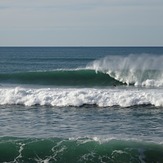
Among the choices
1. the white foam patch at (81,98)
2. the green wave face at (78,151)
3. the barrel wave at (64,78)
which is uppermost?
the barrel wave at (64,78)

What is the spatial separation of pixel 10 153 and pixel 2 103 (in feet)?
34.6

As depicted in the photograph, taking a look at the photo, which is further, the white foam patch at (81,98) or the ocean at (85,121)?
the white foam patch at (81,98)

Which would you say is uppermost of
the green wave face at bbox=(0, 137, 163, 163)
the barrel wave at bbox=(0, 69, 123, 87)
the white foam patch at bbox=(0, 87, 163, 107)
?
the barrel wave at bbox=(0, 69, 123, 87)

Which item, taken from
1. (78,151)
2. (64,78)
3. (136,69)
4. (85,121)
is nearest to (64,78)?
(64,78)

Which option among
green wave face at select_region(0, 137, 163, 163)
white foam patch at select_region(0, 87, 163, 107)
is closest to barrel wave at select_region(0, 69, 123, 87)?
white foam patch at select_region(0, 87, 163, 107)

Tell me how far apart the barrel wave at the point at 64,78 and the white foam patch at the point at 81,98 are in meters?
6.13

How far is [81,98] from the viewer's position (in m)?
23.7

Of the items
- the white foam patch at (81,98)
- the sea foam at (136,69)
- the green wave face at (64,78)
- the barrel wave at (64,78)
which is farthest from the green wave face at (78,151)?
the green wave face at (64,78)

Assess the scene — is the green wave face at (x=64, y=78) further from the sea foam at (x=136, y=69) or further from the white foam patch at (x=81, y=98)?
the white foam patch at (x=81, y=98)

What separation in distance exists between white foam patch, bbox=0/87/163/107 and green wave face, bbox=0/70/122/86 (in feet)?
21.4

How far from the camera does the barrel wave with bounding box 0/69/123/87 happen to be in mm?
31625

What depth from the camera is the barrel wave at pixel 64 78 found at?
3162cm

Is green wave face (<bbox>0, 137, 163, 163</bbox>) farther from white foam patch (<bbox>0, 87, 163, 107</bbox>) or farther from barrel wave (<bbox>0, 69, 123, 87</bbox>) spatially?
barrel wave (<bbox>0, 69, 123, 87</bbox>)

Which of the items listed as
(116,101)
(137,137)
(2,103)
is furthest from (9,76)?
(137,137)
